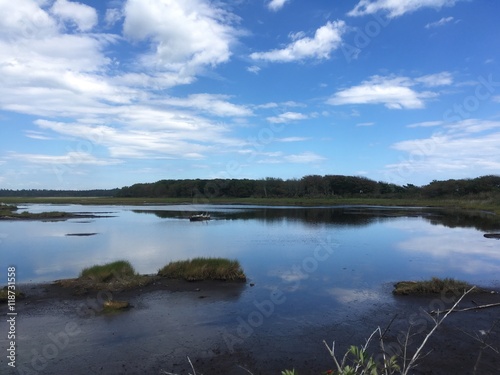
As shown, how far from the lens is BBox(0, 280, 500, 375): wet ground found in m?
8.74

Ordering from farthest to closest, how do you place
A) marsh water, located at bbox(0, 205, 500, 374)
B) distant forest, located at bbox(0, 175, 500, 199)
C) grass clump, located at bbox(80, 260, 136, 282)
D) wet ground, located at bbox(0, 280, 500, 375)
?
1. distant forest, located at bbox(0, 175, 500, 199)
2. grass clump, located at bbox(80, 260, 136, 282)
3. marsh water, located at bbox(0, 205, 500, 374)
4. wet ground, located at bbox(0, 280, 500, 375)

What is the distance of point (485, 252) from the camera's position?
84.4 ft

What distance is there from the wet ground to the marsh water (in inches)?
2.2

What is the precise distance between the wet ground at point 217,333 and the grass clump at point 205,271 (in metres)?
2.02

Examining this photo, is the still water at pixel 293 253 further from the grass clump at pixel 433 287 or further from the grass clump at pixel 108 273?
the grass clump at pixel 108 273

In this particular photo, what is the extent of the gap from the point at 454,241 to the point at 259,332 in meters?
26.1

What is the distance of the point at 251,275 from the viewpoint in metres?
18.4

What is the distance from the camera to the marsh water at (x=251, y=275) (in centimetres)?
1022

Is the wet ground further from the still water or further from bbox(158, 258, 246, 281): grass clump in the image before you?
the still water

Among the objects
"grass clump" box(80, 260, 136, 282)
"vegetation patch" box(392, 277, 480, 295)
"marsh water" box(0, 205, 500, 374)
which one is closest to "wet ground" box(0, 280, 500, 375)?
"marsh water" box(0, 205, 500, 374)

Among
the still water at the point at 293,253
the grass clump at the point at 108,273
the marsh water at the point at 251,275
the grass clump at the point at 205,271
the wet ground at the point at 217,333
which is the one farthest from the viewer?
the still water at the point at 293,253

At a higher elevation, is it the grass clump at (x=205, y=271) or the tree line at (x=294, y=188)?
the tree line at (x=294, y=188)

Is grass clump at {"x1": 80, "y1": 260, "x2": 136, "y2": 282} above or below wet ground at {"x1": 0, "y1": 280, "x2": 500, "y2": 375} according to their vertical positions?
above

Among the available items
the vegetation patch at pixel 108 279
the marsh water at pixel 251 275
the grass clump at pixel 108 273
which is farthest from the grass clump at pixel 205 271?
the grass clump at pixel 108 273
